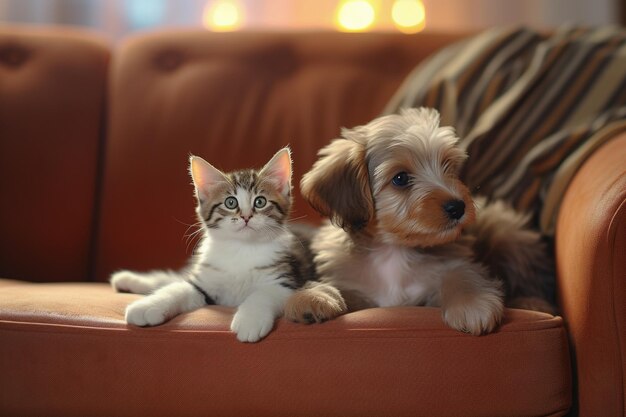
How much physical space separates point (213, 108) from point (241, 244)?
92cm

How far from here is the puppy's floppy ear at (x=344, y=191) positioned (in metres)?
1.70

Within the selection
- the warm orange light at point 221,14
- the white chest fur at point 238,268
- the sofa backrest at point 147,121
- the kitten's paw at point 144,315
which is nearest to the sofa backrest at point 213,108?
the sofa backrest at point 147,121

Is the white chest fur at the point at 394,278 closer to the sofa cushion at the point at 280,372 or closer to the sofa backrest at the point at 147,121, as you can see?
the sofa cushion at the point at 280,372

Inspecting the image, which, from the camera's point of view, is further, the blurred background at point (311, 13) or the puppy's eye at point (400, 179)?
the blurred background at point (311, 13)

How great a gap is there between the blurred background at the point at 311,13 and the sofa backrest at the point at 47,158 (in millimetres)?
1018

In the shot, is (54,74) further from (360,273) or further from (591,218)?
(591,218)

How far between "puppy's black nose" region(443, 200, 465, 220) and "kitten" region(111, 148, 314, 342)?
0.41 metres

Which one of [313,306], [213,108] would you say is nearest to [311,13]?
[213,108]

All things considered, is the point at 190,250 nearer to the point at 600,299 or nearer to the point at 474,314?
the point at 474,314

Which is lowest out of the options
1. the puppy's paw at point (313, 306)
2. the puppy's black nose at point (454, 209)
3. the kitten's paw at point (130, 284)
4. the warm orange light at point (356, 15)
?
the kitten's paw at point (130, 284)

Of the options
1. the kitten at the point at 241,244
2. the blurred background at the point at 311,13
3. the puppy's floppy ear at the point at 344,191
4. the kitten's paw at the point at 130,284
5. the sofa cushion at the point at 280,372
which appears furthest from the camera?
the blurred background at the point at 311,13

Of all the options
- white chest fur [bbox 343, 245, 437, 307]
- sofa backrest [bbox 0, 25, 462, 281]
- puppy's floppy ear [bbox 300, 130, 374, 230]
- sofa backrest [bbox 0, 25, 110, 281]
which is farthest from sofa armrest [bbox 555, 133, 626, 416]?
sofa backrest [bbox 0, 25, 110, 281]

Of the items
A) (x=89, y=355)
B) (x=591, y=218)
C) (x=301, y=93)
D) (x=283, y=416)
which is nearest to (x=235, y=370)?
(x=283, y=416)

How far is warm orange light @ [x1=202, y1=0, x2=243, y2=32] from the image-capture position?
3.54 m
